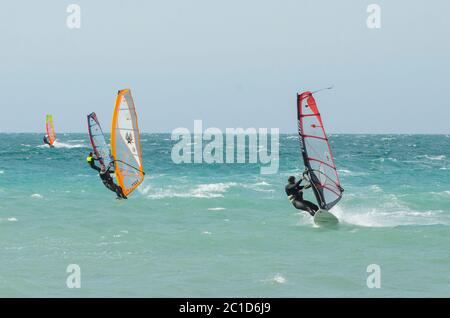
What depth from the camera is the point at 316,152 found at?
16281 millimetres

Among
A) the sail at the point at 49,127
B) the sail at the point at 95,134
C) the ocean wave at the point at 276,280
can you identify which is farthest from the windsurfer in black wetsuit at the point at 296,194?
the sail at the point at 49,127

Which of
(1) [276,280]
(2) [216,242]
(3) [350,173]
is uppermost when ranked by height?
(1) [276,280]

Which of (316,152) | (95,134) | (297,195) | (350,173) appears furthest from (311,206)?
(350,173)

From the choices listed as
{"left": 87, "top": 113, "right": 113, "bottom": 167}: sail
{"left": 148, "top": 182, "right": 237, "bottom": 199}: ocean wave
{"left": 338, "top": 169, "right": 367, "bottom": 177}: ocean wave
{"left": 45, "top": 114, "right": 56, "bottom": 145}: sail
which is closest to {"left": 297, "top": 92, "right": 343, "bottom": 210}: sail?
{"left": 87, "top": 113, "right": 113, "bottom": 167}: sail

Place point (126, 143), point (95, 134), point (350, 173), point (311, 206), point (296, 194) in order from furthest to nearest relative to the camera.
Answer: point (350, 173)
point (311, 206)
point (296, 194)
point (95, 134)
point (126, 143)

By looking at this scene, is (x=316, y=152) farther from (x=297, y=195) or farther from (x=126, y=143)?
(x=126, y=143)

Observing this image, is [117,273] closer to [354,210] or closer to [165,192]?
[354,210]

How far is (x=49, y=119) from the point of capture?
60.1m

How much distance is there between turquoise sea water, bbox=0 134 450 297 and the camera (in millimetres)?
12195

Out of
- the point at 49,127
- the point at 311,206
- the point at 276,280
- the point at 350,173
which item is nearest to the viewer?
the point at 276,280

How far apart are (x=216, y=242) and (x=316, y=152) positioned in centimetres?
363

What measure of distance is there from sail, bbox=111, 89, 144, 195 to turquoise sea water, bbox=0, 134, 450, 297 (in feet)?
5.94
